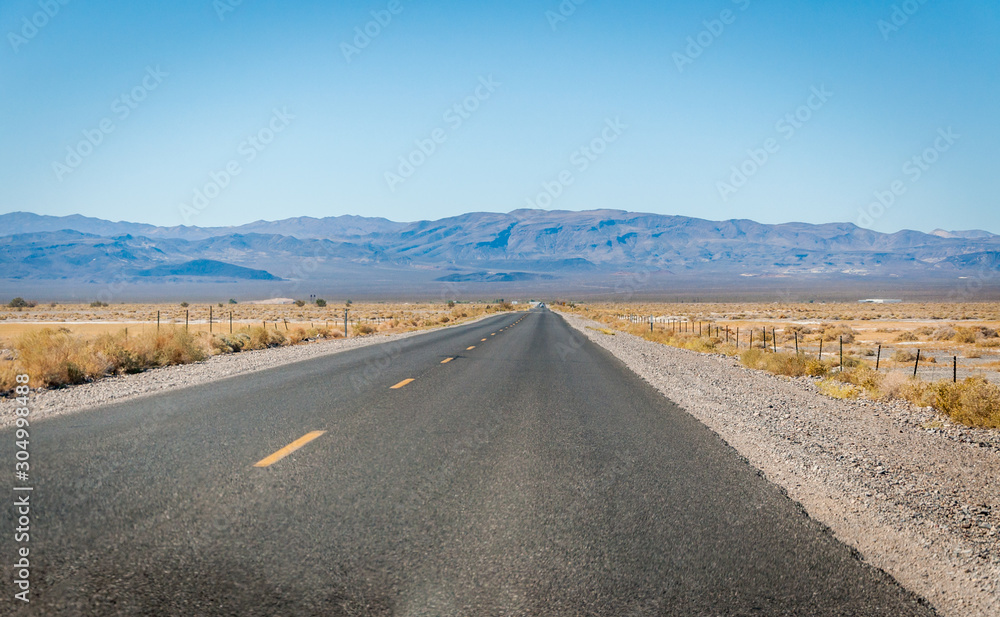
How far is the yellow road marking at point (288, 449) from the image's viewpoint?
6.41 metres

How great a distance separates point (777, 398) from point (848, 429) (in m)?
3.41

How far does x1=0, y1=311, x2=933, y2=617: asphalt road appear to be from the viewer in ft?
12.1

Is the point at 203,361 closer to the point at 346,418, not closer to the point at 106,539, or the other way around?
the point at 346,418

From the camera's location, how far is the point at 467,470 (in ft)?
21.0

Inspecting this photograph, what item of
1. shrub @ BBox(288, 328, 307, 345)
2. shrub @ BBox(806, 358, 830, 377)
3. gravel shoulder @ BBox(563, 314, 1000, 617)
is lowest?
shrub @ BBox(288, 328, 307, 345)

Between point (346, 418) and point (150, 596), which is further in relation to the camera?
point (346, 418)

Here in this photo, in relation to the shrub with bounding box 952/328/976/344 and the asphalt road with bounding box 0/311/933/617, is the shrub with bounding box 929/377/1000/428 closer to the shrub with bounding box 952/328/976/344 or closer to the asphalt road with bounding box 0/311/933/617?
the asphalt road with bounding box 0/311/933/617

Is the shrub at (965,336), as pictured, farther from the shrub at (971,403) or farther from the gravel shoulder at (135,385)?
the gravel shoulder at (135,385)

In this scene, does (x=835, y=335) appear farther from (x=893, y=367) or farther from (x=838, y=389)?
(x=838, y=389)

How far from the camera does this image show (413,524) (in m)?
4.75

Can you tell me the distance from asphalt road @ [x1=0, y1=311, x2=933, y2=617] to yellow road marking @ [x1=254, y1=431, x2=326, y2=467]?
45 millimetres

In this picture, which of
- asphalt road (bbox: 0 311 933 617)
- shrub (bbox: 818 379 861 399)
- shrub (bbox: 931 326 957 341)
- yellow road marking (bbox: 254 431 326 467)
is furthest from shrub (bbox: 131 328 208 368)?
shrub (bbox: 931 326 957 341)

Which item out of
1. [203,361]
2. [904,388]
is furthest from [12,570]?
[203,361]

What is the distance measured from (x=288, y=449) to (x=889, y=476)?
20.3 ft
